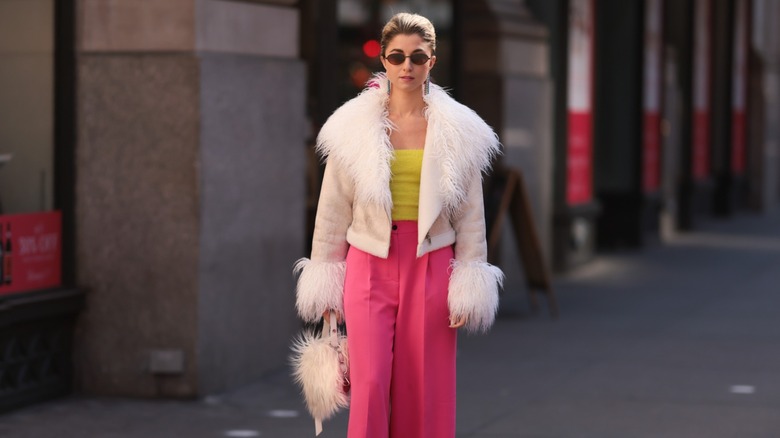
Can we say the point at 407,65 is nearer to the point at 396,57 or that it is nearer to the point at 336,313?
the point at 396,57

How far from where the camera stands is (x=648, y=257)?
714 inches

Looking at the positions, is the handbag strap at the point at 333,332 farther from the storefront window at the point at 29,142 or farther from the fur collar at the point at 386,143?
the storefront window at the point at 29,142

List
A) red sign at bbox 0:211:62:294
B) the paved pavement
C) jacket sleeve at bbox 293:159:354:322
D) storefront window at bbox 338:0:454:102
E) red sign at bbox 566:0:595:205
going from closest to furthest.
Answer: jacket sleeve at bbox 293:159:354:322
the paved pavement
red sign at bbox 0:211:62:294
storefront window at bbox 338:0:454:102
red sign at bbox 566:0:595:205

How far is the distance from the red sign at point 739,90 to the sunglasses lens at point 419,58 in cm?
2164

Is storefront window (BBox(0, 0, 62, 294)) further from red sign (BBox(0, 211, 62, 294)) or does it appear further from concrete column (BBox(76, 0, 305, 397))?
concrete column (BBox(76, 0, 305, 397))

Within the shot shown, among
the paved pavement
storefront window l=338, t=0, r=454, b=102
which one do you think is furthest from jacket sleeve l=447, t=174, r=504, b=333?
storefront window l=338, t=0, r=454, b=102

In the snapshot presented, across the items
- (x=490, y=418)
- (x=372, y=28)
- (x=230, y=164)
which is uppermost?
(x=372, y=28)

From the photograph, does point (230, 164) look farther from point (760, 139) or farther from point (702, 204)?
point (760, 139)

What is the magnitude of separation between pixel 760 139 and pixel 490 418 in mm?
21660

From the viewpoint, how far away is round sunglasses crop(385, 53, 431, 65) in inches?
211

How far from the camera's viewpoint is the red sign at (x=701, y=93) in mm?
23422

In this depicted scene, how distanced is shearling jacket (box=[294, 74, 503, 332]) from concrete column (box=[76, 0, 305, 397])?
296 centimetres

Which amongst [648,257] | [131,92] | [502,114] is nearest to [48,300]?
[131,92]

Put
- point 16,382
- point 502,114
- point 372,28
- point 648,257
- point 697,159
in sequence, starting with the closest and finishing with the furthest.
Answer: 1. point 16,382
2. point 372,28
3. point 502,114
4. point 648,257
5. point 697,159
